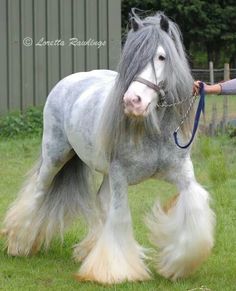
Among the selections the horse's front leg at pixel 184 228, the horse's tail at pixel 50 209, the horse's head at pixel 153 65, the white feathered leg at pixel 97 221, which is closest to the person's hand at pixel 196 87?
the horse's head at pixel 153 65

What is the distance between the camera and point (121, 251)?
5203 millimetres

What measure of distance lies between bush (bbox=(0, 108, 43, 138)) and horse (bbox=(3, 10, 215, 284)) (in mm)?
7194

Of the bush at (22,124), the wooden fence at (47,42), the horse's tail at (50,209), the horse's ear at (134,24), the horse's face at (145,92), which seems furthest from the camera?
the wooden fence at (47,42)

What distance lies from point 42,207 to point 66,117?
0.80 metres

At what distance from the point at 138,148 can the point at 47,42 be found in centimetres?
937

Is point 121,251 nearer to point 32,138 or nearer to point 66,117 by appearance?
point 66,117

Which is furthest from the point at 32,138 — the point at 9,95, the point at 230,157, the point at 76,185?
the point at 76,185

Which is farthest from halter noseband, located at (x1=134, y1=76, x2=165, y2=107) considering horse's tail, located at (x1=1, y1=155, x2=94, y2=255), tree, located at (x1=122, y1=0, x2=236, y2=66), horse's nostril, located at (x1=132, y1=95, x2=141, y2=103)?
tree, located at (x1=122, y1=0, x2=236, y2=66)

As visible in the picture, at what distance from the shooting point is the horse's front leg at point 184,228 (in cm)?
505

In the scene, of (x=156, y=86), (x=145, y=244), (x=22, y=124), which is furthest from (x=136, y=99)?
(x=22, y=124)

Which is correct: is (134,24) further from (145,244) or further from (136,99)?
(145,244)

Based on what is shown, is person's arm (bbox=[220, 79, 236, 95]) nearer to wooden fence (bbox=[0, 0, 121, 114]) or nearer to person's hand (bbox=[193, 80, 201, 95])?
person's hand (bbox=[193, 80, 201, 95])

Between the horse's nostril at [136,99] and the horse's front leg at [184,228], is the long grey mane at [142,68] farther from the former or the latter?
the horse's front leg at [184,228]

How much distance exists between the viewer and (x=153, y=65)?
188 inches
